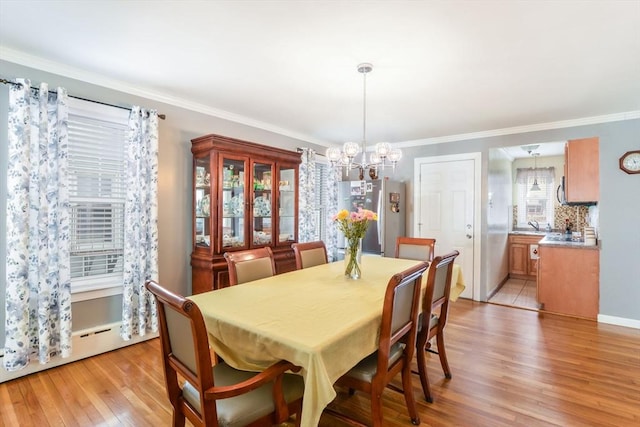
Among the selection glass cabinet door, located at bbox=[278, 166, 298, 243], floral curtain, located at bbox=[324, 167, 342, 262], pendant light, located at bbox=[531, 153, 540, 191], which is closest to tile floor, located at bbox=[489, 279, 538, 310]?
pendant light, located at bbox=[531, 153, 540, 191]

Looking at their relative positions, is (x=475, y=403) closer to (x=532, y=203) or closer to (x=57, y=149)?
(x=57, y=149)

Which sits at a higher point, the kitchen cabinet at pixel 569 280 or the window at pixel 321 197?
the window at pixel 321 197

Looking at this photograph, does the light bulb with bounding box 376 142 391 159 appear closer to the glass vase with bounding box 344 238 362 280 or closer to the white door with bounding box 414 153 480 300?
the glass vase with bounding box 344 238 362 280

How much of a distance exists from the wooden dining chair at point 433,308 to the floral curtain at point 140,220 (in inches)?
96.6

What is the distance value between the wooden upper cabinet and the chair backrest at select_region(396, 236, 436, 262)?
2.04 m

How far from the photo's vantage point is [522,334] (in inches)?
131

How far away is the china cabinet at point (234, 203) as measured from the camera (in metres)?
3.23

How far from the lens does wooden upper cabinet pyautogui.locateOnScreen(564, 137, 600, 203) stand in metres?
3.80

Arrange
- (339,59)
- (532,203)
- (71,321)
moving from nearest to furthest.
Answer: (339,59)
(71,321)
(532,203)

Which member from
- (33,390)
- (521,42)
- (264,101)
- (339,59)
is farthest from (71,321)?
(521,42)

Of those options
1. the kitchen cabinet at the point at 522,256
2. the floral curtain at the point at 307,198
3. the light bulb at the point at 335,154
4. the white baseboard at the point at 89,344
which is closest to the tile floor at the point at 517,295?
the kitchen cabinet at the point at 522,256

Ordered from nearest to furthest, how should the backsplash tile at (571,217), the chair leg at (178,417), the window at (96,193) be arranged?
the chair leg at (178,417) < the window at (96,193) < the backsplash tile at (571,217)

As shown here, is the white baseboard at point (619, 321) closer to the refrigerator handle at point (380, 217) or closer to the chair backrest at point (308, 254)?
the refrigerator handle at point (380, 217)

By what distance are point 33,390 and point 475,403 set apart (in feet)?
10.2
